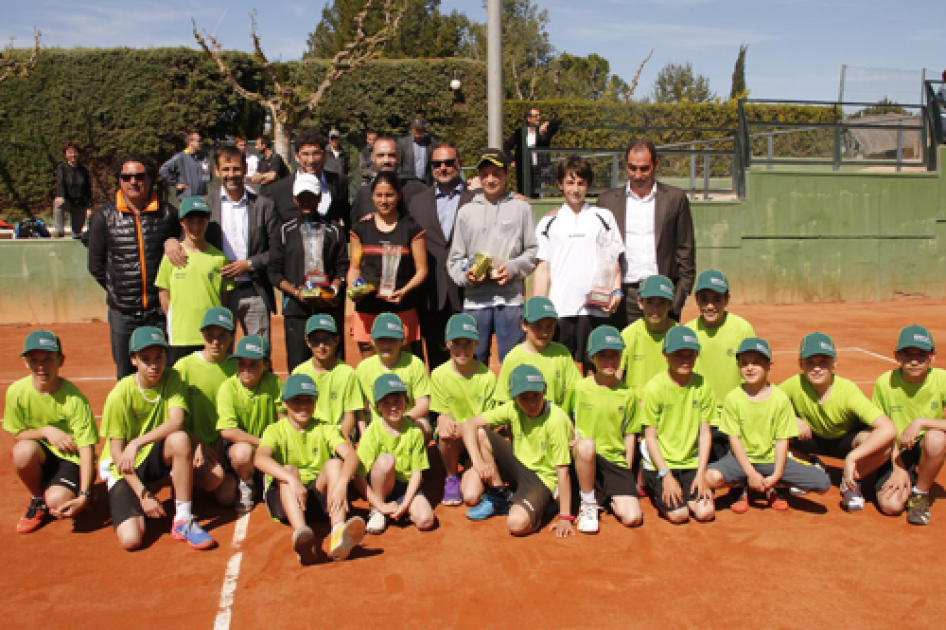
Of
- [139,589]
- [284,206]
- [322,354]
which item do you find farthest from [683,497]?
[284,206]

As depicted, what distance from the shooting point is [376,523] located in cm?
502

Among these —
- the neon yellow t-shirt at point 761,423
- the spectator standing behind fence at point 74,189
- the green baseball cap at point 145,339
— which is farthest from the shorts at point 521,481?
the spectator standing behind fence at point 74,189

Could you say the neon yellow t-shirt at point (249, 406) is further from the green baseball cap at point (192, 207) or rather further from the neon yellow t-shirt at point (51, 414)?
the green baseball cap at point (192, 207)

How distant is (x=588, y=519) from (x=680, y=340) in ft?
4.11

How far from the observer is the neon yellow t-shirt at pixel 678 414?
5.34 metres

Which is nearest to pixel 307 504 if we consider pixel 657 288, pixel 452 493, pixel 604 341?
pixel 452 493

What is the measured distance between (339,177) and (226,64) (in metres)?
17.6

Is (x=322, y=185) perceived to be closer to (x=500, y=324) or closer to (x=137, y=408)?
(x=500, y=324)

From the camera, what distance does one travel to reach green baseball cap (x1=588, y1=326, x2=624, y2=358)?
520cm

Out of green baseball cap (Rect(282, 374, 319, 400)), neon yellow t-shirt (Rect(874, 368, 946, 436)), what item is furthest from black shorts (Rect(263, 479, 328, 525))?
neon yellow t-shirt (Rect(874, 368, 946, 436))

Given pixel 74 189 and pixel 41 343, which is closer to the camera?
pixel 41 343

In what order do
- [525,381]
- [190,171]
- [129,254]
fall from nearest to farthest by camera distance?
[525,381]
[129,254]
[190,171]

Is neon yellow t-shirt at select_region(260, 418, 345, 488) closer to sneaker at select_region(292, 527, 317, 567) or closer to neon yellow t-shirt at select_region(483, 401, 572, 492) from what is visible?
sneaker at select_region(292, 527, 317, 567)

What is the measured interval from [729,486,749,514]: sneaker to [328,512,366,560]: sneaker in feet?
7.78
